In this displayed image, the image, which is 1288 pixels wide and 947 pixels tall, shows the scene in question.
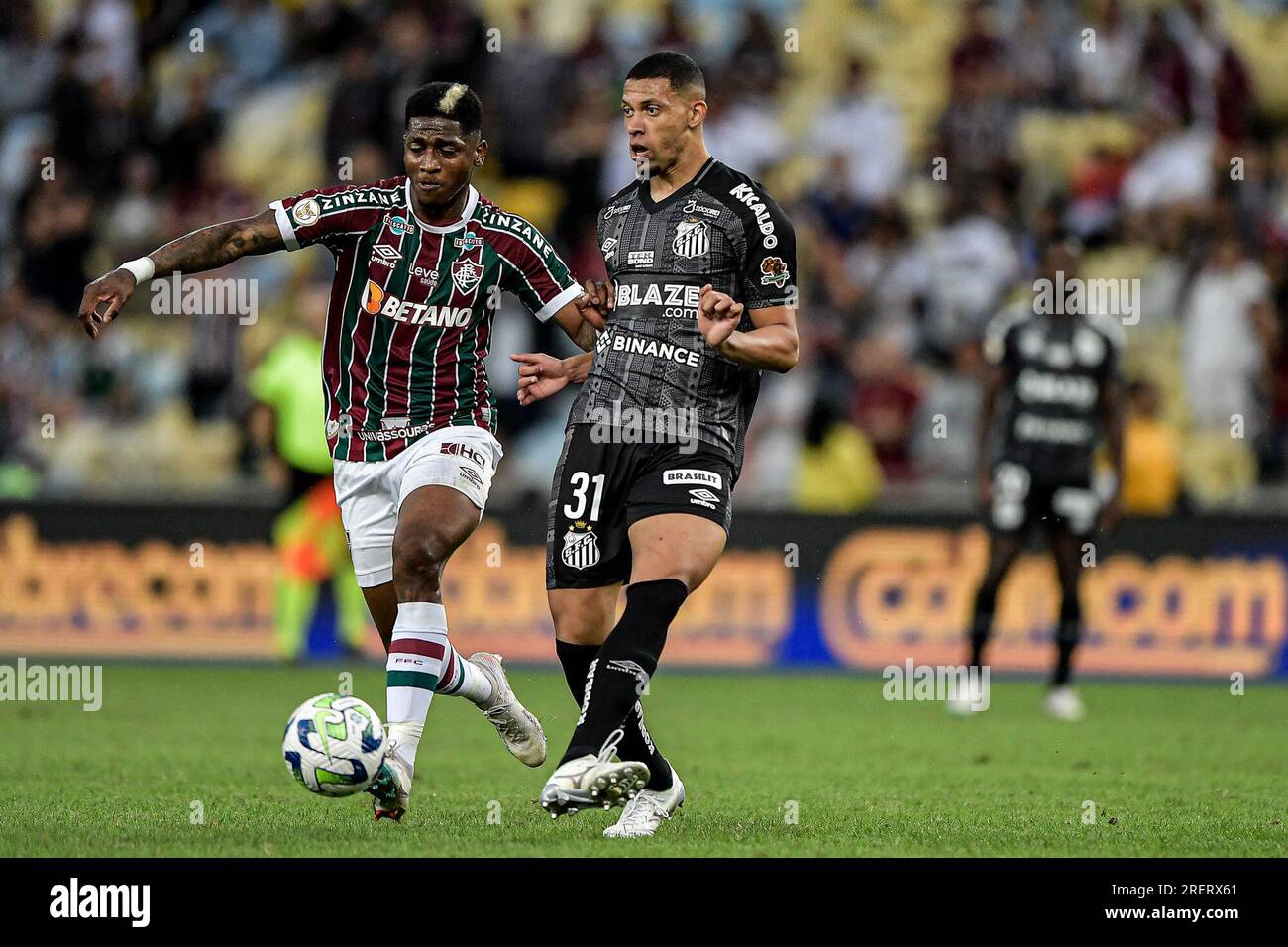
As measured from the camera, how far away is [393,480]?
729 centimetres

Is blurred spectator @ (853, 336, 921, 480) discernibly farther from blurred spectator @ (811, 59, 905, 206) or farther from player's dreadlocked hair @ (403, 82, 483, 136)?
player's dreadlocked hair @ (403, 82, 483, 136)

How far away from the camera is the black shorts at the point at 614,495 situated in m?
6.50

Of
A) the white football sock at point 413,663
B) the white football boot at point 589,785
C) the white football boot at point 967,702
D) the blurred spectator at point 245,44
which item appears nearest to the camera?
the white football boot at point 589,785

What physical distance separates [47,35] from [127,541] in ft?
20.4

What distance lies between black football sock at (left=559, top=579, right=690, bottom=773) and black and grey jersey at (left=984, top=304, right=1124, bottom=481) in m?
5.95

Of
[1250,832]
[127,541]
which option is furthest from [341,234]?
[127,541]

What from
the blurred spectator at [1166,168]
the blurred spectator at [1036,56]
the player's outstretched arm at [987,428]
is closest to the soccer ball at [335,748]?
the player's outstretched arm at [987,428]

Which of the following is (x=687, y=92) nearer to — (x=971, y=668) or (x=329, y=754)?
(x=329, y=754)

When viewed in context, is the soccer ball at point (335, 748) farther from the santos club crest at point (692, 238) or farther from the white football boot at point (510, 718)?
the santos club crest at point (692, 238)

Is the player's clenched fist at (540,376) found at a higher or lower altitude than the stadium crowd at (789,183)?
lower

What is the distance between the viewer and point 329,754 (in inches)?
248

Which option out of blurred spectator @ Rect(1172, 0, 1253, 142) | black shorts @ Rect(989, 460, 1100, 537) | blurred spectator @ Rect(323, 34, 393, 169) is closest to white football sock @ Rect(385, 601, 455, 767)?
black shorts @ Rect(989, 460, 1100, 537)

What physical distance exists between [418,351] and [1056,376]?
568cm

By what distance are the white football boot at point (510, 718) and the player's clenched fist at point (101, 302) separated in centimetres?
196
